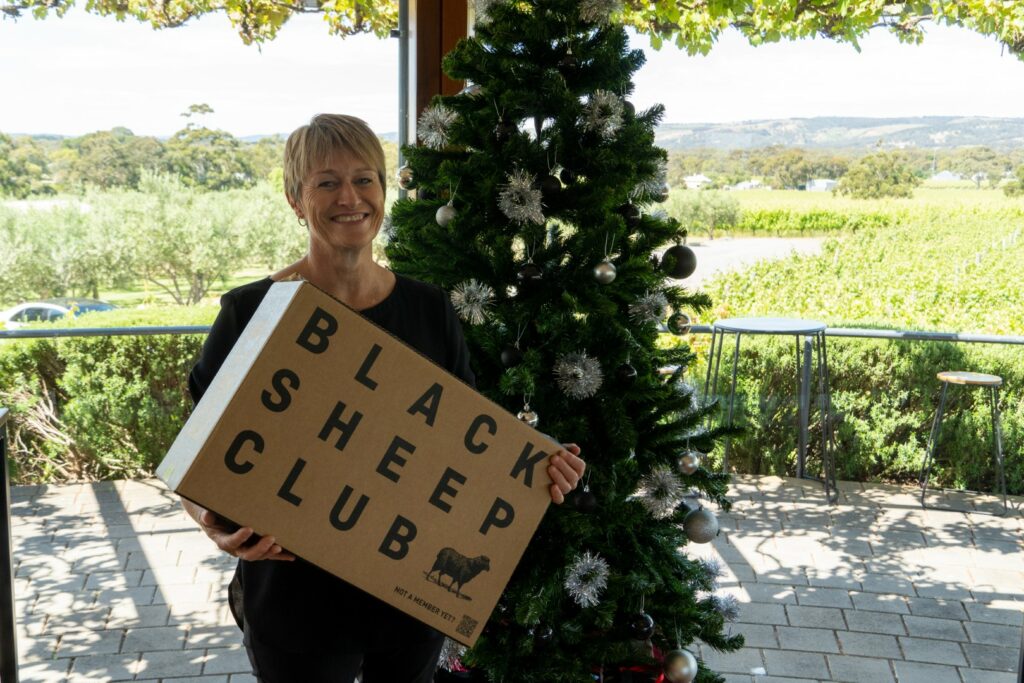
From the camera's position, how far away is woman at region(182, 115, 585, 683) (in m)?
1.42

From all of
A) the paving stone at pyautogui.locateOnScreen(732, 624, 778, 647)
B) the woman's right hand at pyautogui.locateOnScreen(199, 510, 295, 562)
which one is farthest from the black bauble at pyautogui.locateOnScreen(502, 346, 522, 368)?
the paving stone at pyautogui.locateOnScreen(732, 624, 778, 647)

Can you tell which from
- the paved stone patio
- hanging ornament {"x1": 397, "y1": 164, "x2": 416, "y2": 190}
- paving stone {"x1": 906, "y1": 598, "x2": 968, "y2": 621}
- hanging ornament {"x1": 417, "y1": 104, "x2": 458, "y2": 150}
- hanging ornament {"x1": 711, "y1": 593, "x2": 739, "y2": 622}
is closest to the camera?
hanging ornament {"x1": 417, "y1": 104, "x2": 458, "y2": 150}

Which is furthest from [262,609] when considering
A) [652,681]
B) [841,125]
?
[841,125]

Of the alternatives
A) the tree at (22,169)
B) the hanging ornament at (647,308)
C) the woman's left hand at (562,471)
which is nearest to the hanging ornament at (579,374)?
the hanging ornament at (647,308)

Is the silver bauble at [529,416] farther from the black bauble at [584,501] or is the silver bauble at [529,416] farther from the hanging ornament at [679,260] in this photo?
the hanging ornament at [679,260]

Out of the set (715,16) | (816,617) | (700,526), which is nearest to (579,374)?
(700,526)

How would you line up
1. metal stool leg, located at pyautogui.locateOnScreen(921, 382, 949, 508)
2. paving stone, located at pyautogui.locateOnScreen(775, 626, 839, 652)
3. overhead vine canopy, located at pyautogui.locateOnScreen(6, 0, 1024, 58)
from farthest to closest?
metal stool leg, located at pyautogui.locateOnScreen(921, 382, 949, 508) → overhead vine canopy, located at pyautogui.locateOnScreen(6, 0, 1024, 58) → paving stone, located at pyautogui.locateOnScreen(775, 626, 839, 652)

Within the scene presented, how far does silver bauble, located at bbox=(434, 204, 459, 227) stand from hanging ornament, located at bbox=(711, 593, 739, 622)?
116 centimetres

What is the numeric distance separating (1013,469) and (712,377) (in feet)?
4.77

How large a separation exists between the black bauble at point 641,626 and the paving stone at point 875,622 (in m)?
1.36

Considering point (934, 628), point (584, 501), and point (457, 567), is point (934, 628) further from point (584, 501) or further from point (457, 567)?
point (457, 567)

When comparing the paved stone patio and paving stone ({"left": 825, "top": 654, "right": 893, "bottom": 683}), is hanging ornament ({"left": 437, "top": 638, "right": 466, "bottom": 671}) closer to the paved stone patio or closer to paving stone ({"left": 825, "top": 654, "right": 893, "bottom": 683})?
the paved stone patio

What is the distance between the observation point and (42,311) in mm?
4418

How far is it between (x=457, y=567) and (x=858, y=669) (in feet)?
6.79
